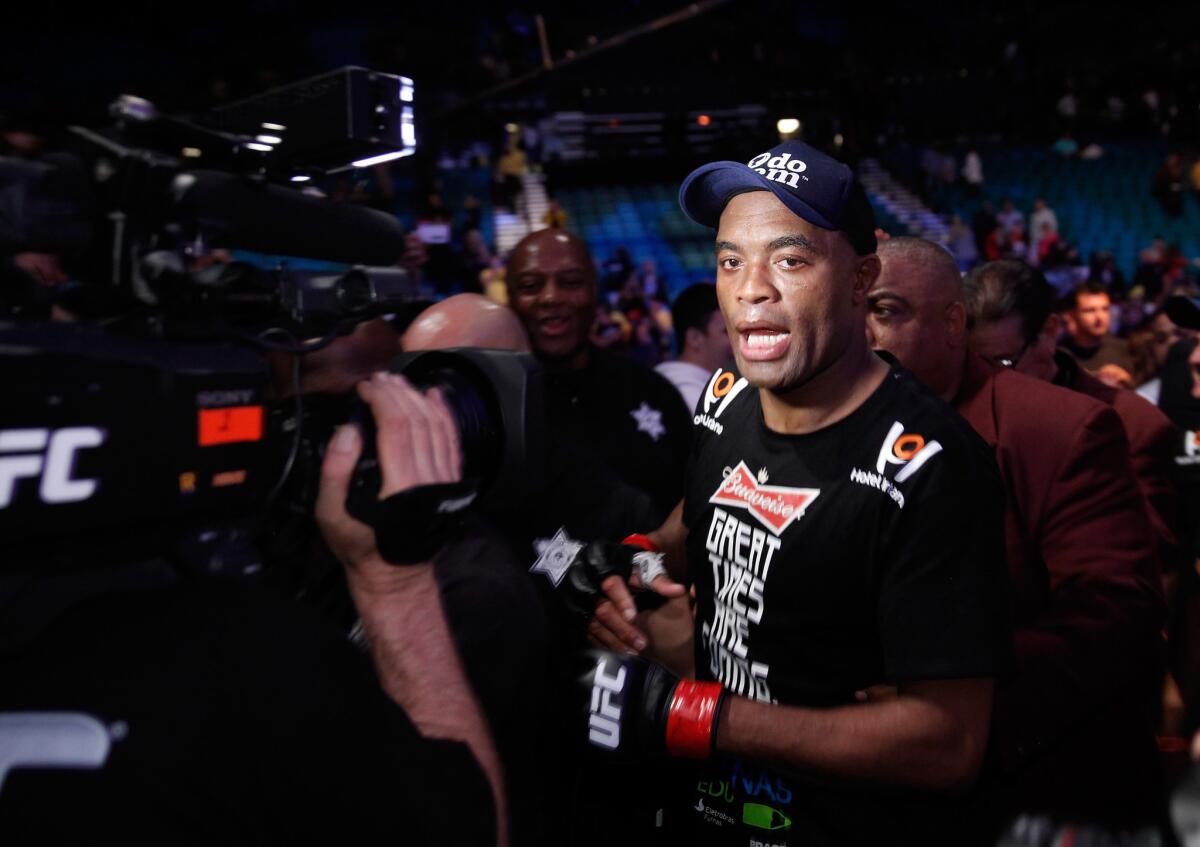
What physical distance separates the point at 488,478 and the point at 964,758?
77 centimetres

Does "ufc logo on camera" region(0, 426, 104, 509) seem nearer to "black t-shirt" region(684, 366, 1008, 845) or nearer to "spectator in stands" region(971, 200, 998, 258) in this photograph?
"black t-shirt" region(684, 366, 1008, 845)

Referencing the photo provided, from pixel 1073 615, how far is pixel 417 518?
1.30 m

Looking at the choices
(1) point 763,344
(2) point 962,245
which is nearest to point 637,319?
(2) point 962,245

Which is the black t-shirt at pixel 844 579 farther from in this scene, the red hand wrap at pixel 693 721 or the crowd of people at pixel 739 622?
the red hand wrap at pixel 693 721

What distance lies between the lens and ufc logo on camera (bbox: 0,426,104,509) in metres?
0.68

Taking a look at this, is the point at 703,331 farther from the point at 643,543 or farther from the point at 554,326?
the point at 643,543

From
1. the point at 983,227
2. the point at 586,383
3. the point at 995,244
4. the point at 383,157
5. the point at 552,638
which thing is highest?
the point at 983,227

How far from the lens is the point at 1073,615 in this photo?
1697 mm

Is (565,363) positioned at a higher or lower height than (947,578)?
higher

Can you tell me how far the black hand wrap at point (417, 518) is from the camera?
0.97m

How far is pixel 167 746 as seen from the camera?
2.62 ft

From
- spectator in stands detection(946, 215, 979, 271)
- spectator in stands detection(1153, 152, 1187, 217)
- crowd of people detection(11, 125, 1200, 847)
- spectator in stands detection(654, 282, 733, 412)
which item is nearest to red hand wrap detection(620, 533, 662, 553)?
crowd of people detection(11, 125, 1200, 847)

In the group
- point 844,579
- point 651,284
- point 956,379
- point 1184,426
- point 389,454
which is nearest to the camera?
point 389,454

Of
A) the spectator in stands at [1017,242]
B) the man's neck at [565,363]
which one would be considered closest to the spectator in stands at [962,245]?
the spectator in stands at [1017,242]
